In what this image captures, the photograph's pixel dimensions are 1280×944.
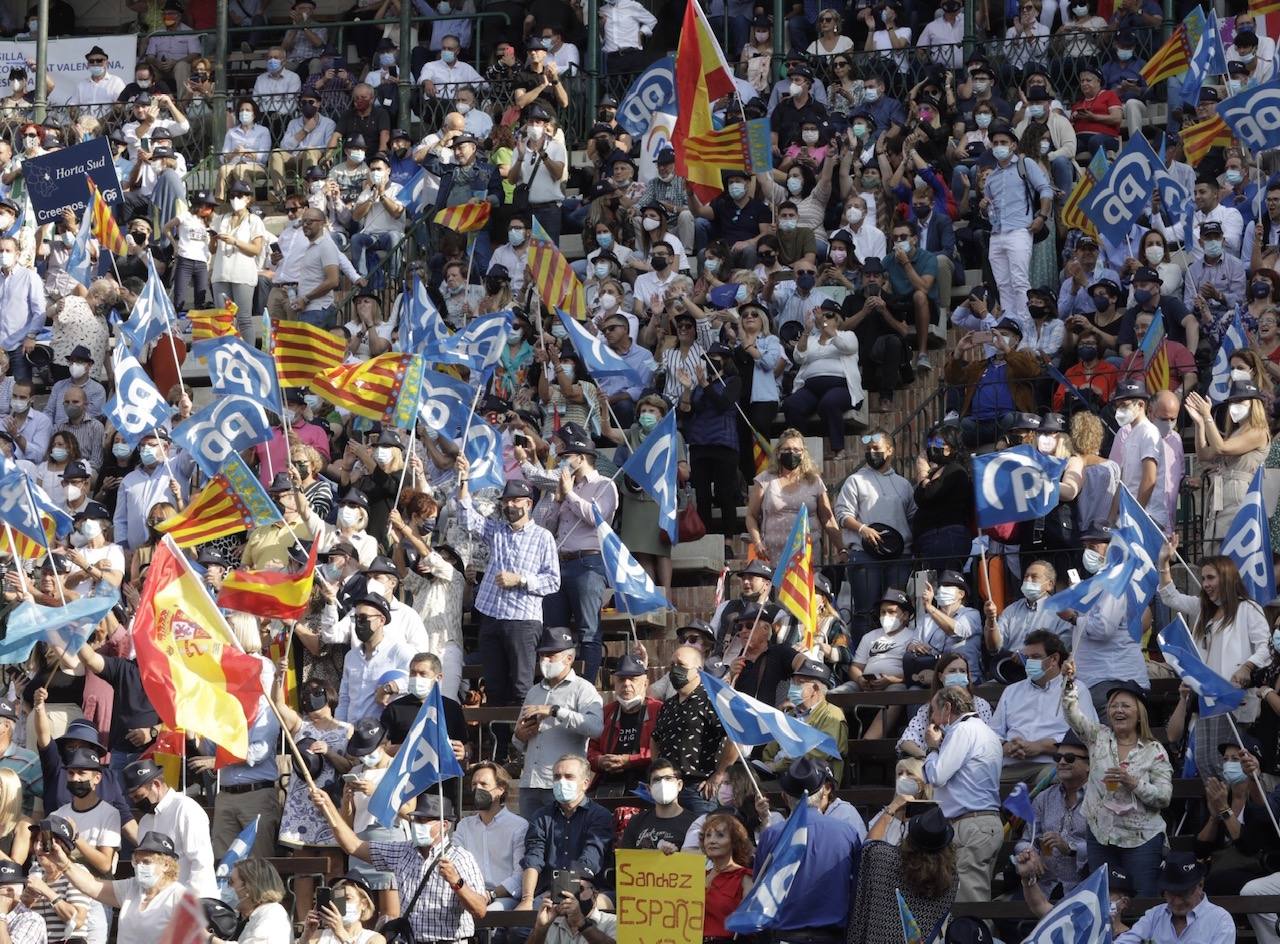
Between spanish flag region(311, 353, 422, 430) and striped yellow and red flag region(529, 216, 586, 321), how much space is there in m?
2.47

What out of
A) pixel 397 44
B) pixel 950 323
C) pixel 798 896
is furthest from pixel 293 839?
pixel 397 44

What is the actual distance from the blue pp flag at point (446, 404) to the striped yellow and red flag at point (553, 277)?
2.40 meters

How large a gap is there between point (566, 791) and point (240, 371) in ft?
20.5

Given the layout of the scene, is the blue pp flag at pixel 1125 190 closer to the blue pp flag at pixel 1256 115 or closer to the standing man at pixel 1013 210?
the blue pp flag at pixel 1256 115

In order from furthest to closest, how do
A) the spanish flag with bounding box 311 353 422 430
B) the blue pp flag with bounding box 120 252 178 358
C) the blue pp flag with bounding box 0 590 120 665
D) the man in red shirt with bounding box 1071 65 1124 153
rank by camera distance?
the man in red shirt with bounding box 1071 65 1124 153, the blue pp flag with bounding box 120 252 178 358, the spanish flag with bounding box 311 353 422 430, the blue pp flag with bounding box 0 590 120 665

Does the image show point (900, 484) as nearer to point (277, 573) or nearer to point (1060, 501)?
point (1060, 501)

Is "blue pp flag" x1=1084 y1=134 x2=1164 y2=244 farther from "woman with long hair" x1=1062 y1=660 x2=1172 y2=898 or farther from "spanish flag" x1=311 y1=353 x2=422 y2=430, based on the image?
"woman with long hair" x1=1062 y1=660 x2=1172 y2=898

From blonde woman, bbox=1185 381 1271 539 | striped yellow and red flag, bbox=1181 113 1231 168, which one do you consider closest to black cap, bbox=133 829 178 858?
blonde woman, bbox=1185 381 1271 539

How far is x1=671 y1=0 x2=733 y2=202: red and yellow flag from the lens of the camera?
2605 cm

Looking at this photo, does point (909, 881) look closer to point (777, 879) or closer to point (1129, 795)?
point (777, 879)

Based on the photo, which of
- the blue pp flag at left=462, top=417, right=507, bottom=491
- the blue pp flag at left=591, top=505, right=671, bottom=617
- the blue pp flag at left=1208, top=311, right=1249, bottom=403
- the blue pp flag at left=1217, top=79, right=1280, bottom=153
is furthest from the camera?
the blue pp flag at left=1217, top=79, right=1280, bottom=153

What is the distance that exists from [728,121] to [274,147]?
5998 mm

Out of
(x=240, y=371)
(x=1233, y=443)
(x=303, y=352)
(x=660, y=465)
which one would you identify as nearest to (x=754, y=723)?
(x=660, y=465)

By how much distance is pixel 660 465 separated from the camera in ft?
71.1
